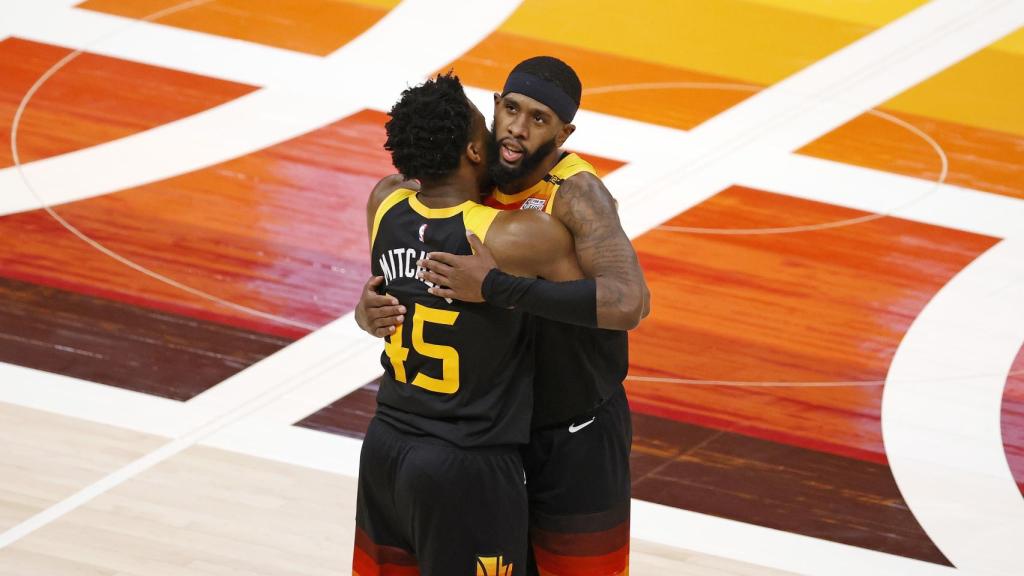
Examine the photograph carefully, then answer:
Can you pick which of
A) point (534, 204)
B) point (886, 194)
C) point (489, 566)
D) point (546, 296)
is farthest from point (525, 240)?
point (886, 194)

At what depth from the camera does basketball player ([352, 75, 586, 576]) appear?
368 centimetres

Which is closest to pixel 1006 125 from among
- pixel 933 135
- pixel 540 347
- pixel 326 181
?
pixel 933 135

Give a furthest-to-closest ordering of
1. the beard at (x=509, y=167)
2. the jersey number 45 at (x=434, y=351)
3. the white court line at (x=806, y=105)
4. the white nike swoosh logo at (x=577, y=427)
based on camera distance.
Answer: the white court line at (x=806, y=105) < the white nike swoosh logo at (x=577, y=427) < the beard at (x=509, y=167) < the jersey number 45 at (x=434, y=351)

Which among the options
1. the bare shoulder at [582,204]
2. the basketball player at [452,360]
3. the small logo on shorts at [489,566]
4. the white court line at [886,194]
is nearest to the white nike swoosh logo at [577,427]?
the basketball player at [452,360]

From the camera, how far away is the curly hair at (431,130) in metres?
A: 3.65

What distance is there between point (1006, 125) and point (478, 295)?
6877 millimetres

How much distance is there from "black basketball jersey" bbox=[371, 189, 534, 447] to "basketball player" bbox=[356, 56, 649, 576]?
0.06 m

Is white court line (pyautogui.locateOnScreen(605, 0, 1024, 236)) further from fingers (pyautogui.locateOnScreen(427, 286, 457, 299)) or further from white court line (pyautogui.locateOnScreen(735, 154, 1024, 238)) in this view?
fingers (pyautogui.locateOnScreen(427, 286, 457, 299))

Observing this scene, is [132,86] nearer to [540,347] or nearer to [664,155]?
[664,155]

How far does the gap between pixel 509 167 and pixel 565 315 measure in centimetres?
44

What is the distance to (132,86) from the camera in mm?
9445

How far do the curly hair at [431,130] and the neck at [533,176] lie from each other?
0.26m

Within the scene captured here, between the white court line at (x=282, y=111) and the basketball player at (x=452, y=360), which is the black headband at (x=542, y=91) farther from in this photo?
the white court line at (x=282, y=111)

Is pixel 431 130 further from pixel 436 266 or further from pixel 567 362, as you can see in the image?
pixel 567 362
